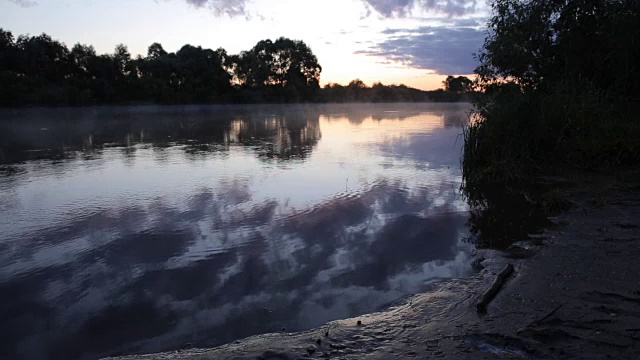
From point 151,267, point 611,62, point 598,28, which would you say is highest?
point 598,28

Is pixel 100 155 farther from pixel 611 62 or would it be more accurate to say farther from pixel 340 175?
pixel 611 62

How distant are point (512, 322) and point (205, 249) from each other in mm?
4264

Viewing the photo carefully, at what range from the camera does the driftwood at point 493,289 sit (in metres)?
4.31

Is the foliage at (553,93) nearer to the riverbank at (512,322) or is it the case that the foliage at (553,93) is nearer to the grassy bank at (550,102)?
the grassy bank at (550,102)

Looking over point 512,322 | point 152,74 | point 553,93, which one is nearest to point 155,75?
point 152,74

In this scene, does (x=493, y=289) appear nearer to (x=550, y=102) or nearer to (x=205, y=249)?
(x=205, y=249)

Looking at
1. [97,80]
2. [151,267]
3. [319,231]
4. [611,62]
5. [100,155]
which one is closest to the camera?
[151,267]

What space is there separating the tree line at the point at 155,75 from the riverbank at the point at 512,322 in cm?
5476

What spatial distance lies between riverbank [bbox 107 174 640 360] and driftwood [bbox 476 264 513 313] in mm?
61

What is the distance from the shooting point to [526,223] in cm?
741

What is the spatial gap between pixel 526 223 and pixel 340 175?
18.8 ft

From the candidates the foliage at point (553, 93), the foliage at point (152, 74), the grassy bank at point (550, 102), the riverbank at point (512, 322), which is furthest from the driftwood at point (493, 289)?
the foliage at point (152, 74)

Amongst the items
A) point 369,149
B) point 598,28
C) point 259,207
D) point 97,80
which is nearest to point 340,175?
point 259,207

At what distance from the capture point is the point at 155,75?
243 ft
